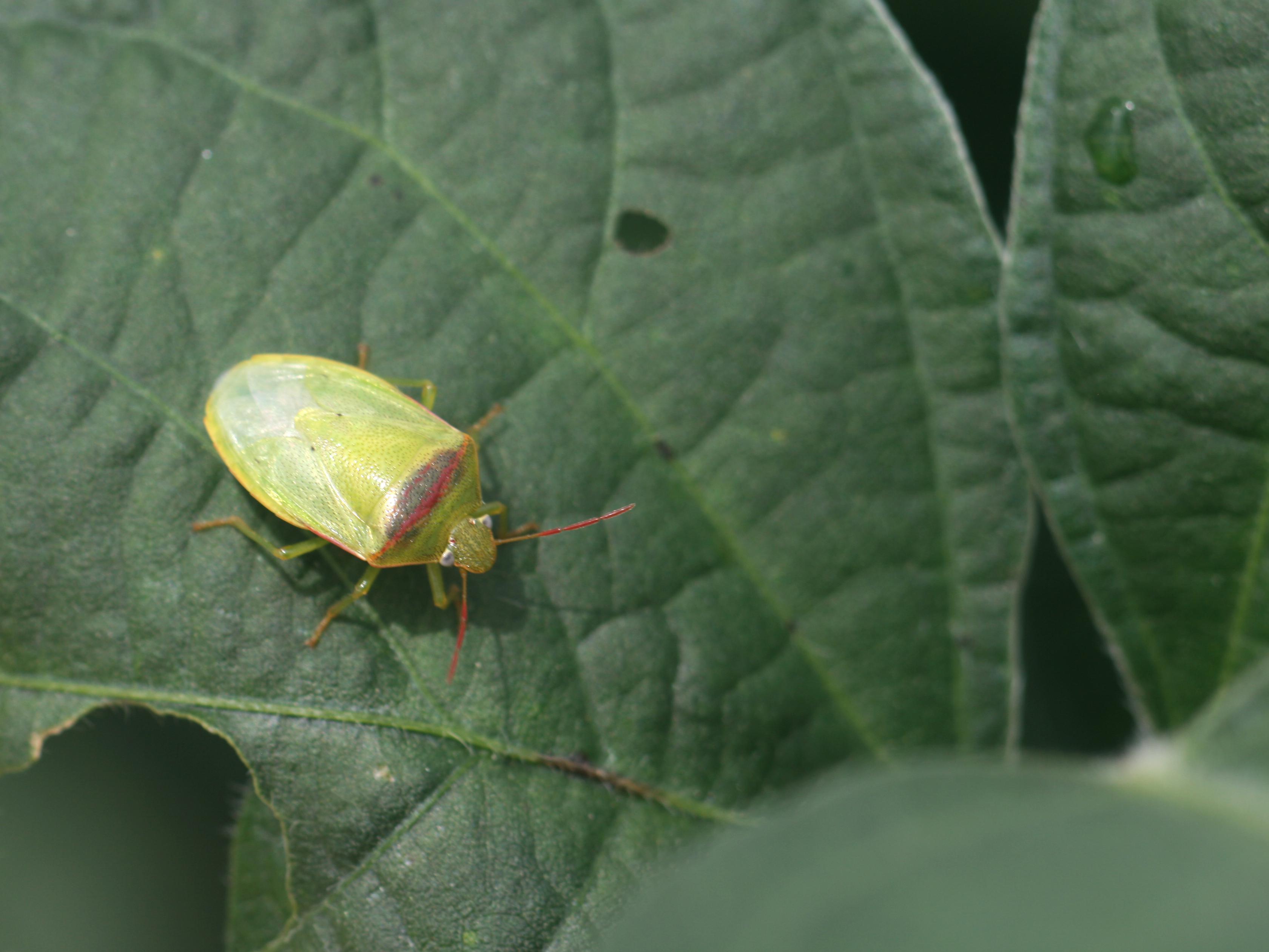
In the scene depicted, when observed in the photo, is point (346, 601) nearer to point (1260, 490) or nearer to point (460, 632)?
point (460, 632)

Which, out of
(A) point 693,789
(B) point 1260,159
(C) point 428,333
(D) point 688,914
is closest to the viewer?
(D) point 688,914

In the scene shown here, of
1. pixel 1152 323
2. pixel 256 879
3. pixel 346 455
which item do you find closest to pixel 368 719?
pixel 256 879

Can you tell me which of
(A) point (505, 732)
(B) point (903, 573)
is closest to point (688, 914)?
(A) point (505, 732)

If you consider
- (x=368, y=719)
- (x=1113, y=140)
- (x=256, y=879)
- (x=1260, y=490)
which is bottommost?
(x=256, y=879)

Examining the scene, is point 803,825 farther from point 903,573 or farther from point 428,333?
point 428,333

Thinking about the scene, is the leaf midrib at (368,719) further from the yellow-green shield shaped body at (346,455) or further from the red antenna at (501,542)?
the yellow-green shield shaped body at (346,455)

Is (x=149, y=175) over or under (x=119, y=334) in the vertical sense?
over

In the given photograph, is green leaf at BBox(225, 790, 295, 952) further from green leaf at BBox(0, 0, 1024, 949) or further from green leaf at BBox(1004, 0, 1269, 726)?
green leaf at BBox(1004, 0, 1269, 726)
